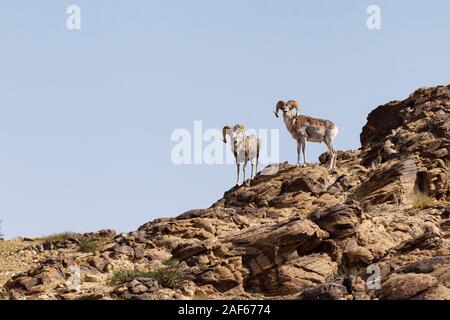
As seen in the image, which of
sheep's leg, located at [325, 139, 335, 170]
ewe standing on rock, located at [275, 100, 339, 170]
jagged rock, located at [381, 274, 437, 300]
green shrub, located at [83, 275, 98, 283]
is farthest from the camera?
ewe standing on rock, located at [275, 100, 339, 170]

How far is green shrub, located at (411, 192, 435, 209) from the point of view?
27250 mm

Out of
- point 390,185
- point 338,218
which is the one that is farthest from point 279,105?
point 338,218

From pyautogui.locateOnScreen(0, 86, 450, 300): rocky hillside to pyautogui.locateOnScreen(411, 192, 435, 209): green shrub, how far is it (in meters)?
0.05

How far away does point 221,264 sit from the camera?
886 inches

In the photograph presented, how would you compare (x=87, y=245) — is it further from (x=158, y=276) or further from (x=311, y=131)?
(x=311, y=131)

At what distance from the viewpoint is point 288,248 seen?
22500mm

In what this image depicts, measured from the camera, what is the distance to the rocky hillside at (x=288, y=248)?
67.2ft

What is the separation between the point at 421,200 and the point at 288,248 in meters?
7.44

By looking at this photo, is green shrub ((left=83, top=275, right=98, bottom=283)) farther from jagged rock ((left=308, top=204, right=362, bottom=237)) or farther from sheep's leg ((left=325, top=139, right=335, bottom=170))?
sheep's leg ((left=325, top=139, right=335, bottom=170))

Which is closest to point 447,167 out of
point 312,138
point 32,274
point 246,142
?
point 312,138

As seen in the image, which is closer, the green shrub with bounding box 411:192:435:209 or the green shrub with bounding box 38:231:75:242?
the green shrub with bounding box 411:192:435:209

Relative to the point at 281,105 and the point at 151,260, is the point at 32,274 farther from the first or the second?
the point at 281,105

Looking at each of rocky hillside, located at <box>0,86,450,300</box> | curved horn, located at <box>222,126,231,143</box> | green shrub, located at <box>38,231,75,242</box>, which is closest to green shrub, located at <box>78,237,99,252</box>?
rocky hillside, located at <box>0,86,450,300</box>

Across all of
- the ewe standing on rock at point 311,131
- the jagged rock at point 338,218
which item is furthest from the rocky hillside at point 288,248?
the ewe standing on rock at point 311,131
